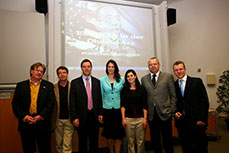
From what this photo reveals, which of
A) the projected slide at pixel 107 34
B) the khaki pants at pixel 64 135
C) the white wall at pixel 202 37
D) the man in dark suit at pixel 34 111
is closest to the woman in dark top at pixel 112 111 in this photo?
the khaki pants at pixel 64 135

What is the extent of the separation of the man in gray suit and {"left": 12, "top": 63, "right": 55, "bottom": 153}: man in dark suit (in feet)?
4.49

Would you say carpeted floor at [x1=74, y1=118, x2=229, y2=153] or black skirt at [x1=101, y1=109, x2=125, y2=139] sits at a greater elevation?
black skirt at [x1=101, y1=109, x2=125, y2=139]

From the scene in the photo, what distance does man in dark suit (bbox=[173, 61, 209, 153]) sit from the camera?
75.7 inches

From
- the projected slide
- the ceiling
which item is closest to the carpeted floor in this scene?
the projected slide

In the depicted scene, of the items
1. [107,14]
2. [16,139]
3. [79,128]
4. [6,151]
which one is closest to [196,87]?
[79,128]

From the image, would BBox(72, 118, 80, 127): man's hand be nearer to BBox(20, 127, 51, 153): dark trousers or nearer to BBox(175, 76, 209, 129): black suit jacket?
BBox(20, 127, 51, 153): dark trousers

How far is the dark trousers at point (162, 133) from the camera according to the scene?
6.78ft

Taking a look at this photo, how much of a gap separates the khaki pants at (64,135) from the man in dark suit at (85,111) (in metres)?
0.22

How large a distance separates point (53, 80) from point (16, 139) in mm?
1152

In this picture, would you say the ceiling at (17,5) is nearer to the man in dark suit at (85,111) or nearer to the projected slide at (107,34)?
the projected slide at (107,34)

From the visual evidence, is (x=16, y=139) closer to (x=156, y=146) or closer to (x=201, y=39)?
(x=156, y=146)

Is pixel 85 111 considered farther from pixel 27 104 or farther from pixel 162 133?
pixel 162 133

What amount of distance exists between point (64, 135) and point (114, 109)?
2.73 feet

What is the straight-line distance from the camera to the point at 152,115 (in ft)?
6.94
